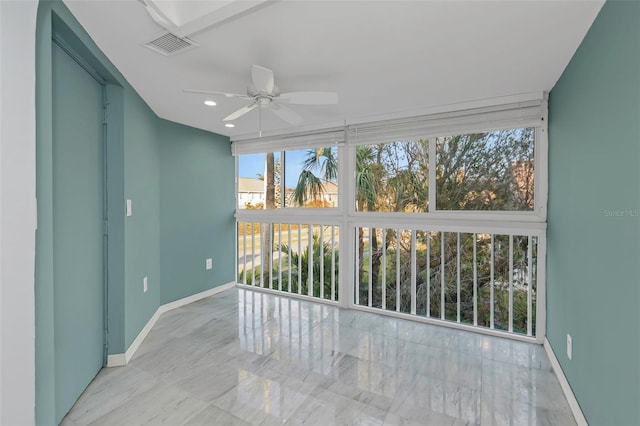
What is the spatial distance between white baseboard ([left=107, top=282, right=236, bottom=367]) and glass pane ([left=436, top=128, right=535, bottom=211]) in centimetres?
289

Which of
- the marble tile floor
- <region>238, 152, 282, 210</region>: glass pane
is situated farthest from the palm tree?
the marble tile floor

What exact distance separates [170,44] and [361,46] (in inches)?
41.8

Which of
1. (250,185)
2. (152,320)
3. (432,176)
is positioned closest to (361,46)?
(432,176)

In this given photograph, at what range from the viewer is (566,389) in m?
1.90

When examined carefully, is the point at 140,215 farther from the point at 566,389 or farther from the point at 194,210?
the point at 566,389

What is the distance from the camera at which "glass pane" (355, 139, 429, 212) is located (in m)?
3.13

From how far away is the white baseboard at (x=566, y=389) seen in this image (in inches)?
65.3

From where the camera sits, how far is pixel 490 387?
2.02 m

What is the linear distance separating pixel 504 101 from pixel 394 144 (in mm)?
1065

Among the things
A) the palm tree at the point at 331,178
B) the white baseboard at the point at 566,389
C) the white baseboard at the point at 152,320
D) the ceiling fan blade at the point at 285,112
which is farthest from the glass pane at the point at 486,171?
the white baseboard at the point at 152,320

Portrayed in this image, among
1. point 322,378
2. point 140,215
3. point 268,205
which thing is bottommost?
point 322,378

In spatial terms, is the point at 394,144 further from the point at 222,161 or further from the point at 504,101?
the point at 222,161
